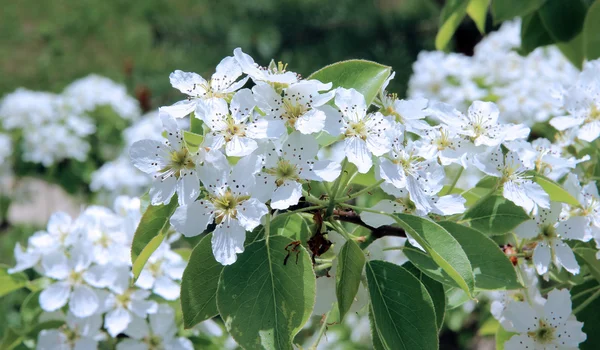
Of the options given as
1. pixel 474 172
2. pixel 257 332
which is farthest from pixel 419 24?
pixel 257 332

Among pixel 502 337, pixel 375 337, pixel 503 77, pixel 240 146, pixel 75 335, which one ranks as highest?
pixel 240 146

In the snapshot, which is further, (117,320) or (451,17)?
(451,17)

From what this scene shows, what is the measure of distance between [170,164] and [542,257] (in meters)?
0.48

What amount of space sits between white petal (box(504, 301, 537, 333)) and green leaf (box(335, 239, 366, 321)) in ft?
0.92

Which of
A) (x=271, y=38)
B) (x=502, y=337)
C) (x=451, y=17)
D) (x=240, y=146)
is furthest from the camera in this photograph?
(x=271, y=38)

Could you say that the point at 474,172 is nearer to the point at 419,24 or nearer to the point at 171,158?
the point at 171,158

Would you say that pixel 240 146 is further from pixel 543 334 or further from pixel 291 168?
pixel 543 334

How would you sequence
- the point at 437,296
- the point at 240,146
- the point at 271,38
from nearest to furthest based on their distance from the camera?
the point at 240,146 < the point at 437,296 < the point at 271,38

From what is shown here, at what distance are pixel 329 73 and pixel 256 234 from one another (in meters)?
0.21

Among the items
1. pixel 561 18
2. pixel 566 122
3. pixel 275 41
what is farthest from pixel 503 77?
pixel 275 41

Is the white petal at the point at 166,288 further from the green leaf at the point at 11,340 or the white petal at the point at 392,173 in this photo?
the white petal at the point at 392,173

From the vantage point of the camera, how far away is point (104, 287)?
110cm

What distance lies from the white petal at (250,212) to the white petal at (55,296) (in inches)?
18.3

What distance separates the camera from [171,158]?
2.56ft
